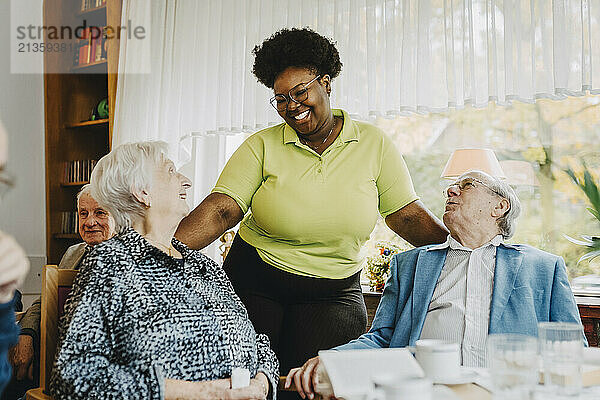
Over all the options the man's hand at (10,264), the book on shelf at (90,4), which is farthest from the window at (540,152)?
the man's hand at (10,264)

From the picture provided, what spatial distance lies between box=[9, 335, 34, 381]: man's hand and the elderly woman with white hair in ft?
2.65

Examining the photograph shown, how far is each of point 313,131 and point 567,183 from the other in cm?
191

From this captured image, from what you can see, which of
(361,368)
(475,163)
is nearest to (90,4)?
(475,163)

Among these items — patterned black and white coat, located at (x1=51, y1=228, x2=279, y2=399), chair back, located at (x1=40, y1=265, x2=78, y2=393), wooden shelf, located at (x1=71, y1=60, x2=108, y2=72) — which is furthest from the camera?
wooden shelf, located at (x1=71, y1=60, x2=108, y2=72)

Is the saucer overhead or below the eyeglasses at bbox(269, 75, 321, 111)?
below

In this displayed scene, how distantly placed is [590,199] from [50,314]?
2.52 m

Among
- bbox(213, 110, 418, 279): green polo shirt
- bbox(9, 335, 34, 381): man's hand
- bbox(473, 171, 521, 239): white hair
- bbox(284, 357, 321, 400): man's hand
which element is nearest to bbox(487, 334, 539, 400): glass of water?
bbox(284, 357, 321, 400): man's hand

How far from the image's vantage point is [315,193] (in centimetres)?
215

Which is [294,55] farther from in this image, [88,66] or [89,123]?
[88,66]

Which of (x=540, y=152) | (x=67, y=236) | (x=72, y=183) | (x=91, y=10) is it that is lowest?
(x=67, y=236)

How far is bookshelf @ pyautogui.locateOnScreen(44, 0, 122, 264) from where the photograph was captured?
4367 millimetres

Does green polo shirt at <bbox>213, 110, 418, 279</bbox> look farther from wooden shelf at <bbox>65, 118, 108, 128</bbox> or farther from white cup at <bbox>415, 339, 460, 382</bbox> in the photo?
wooden shelf at <bbox>65, 118, 108, 128</bbox>

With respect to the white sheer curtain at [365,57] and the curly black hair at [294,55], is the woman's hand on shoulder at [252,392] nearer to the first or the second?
the curly black hair at [294,55]

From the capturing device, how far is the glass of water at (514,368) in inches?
42.7
